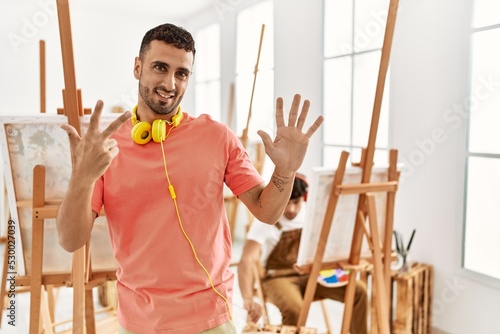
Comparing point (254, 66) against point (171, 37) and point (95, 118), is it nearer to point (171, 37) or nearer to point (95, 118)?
point (171, 37)

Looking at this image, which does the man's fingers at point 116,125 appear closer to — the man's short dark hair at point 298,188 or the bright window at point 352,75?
the man's short dark hair at point 298,188

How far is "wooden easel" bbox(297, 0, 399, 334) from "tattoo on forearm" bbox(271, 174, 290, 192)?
2.76ft

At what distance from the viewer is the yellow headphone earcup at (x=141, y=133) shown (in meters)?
1.29

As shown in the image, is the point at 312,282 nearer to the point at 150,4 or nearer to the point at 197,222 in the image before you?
the point at 197,222

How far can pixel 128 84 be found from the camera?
621 cm

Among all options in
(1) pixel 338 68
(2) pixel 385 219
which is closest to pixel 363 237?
(2) pixel 385 219

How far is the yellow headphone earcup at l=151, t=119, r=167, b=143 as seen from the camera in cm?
128

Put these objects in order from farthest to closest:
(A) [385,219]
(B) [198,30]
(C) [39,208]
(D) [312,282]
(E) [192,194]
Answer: (B) [198,30] → (A) [385,219] → (D) [312,282] → (C) [39,208] → (E) [192,194]

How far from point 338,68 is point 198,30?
9.75 feet

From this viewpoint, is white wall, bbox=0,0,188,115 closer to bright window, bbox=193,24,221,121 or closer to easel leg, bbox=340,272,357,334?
bright window, bbox=193,24,221,121

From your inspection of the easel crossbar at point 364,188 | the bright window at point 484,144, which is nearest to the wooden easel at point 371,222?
the easel crossbar at point 364,188

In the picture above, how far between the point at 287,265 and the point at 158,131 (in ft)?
A: 5.14

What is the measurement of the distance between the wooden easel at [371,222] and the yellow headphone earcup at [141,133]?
100 centimetres

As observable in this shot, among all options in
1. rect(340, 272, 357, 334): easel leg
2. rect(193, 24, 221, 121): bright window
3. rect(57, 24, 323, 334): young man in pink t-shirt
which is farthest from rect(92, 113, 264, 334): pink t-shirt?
rect(193, 24, 221, 121): bright window
